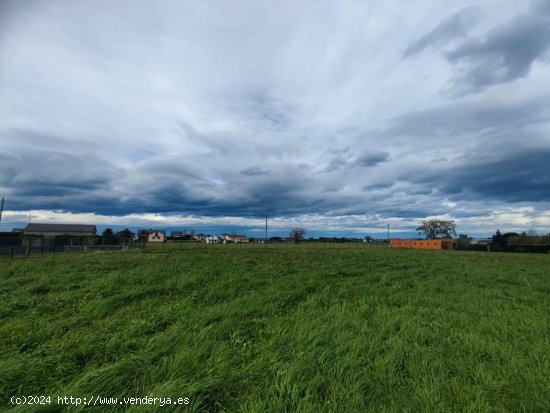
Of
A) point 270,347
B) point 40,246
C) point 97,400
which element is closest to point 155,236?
point 40,246

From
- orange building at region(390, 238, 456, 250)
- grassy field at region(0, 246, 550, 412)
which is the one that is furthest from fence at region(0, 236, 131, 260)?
orange building at region(390, 238, 456, 250)

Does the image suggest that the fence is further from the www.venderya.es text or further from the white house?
the white house

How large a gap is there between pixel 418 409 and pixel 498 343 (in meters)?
3.26

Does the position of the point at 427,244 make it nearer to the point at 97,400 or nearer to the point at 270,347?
the point at 270,347

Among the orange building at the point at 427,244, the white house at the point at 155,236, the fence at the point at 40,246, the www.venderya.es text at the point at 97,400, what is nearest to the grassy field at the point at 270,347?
the www.venderya.es text at the point at 97,400

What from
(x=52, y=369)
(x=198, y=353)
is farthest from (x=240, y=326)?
(x=52, y=369)

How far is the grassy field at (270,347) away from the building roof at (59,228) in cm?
11670

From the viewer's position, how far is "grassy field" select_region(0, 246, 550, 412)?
384 cm

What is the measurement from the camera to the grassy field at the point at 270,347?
3840 millimetres

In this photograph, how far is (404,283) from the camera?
13070 mm

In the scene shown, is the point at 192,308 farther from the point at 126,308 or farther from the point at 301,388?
the point at 301,388

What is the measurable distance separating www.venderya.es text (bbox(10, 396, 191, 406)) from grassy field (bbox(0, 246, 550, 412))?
0.07 metres

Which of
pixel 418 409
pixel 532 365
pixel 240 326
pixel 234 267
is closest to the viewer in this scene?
pixel 418 409

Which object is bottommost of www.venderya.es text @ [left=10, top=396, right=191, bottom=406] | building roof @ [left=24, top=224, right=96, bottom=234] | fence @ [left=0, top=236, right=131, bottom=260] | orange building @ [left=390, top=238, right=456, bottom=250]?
orange building @ [left=390, top=238, right=456, bottom=250]
